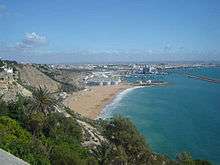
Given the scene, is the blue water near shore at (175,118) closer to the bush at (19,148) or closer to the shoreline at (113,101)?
the shoreline at (113,101)

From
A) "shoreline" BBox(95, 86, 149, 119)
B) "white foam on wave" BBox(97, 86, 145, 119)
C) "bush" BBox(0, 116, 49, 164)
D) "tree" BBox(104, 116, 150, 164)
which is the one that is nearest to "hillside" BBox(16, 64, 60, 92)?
"shoreline" BBox(95, 86, 149, 119)

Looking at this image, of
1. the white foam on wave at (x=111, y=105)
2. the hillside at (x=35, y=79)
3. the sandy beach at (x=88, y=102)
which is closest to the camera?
the white foam on wave at (x=111, y=105)

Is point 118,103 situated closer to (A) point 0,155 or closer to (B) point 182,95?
(B) point 182,95

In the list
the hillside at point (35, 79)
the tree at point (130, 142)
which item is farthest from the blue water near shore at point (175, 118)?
the hillside at point (35, 79)

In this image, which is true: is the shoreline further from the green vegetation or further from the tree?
the tree

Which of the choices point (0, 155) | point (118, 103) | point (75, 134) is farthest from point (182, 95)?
point (0, 155)

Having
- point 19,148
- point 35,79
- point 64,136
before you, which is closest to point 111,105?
point 35,79
